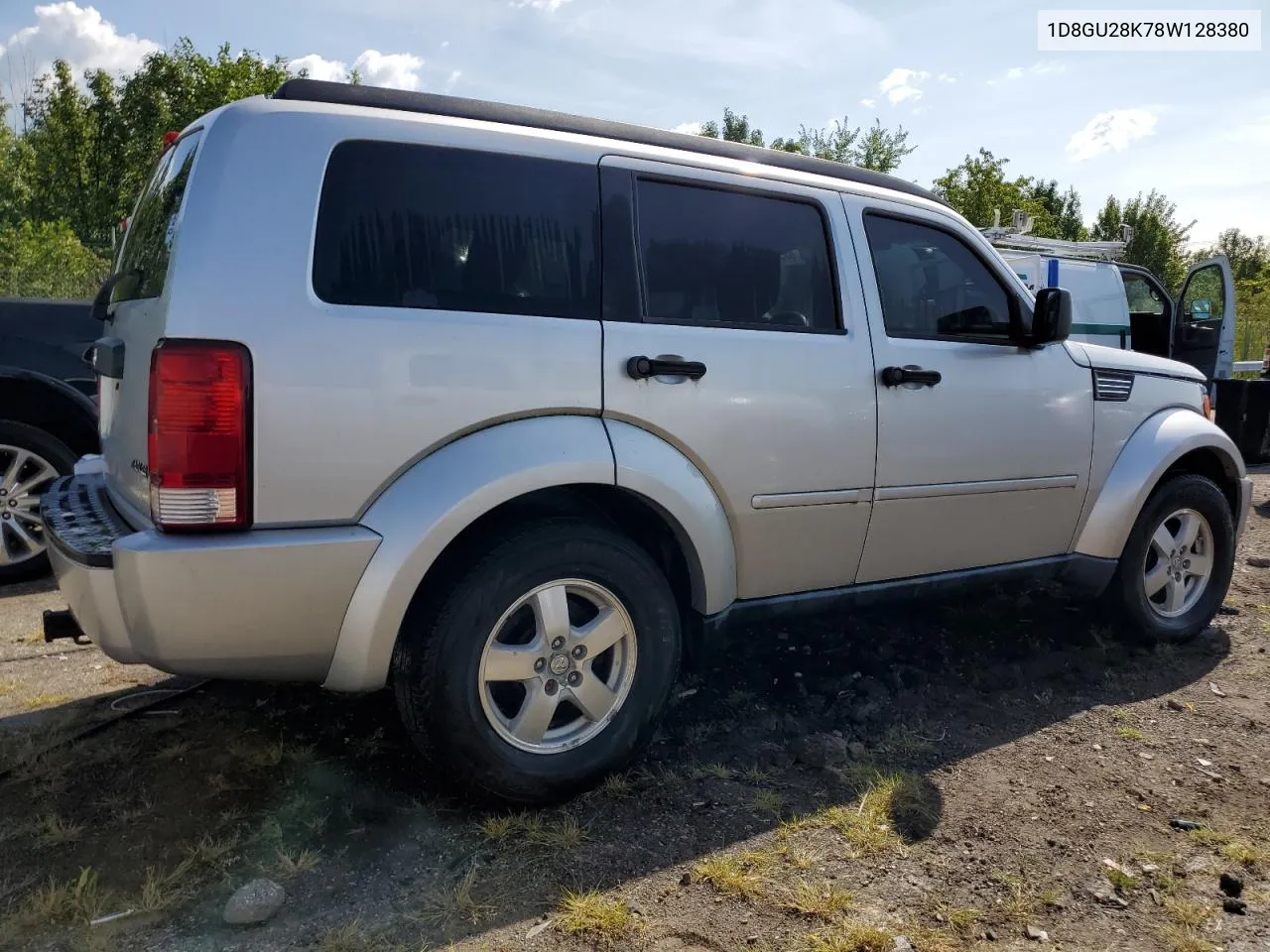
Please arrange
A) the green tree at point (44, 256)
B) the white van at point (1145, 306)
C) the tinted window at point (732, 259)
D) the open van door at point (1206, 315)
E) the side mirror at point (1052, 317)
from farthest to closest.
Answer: the green tree at point (44, 256), the open van door at point (1206, 315), the white van at point (1145, 306), the side mirror at point (1052, 317), the tinted window at point (732, 259)

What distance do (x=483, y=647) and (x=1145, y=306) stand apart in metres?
10.6

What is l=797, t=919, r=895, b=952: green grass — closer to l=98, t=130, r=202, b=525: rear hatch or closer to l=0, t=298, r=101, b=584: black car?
l=98, t=130, r=202, b=525: rear hatch

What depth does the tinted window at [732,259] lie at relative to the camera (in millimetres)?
2957

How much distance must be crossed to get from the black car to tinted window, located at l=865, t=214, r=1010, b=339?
3.98 m

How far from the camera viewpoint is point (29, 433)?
5016 mm

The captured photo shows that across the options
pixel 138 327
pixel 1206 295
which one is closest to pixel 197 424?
pixel 138 327

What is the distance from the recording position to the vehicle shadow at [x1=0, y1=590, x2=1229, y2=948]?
2451 millimetres

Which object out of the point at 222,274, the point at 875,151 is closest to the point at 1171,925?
the point at 222,274

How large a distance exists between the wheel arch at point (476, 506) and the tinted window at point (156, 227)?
841 millimetres

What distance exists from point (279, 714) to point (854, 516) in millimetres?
2199

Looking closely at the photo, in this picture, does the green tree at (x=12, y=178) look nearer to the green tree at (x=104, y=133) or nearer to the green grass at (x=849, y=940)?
the green tree at (x=104, y=133)

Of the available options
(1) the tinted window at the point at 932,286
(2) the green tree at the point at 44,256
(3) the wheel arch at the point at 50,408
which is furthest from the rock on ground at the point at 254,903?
(2) the green tree at the point at 44,256

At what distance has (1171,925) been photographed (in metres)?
2.34

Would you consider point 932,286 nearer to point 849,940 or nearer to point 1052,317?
point 1052,317
